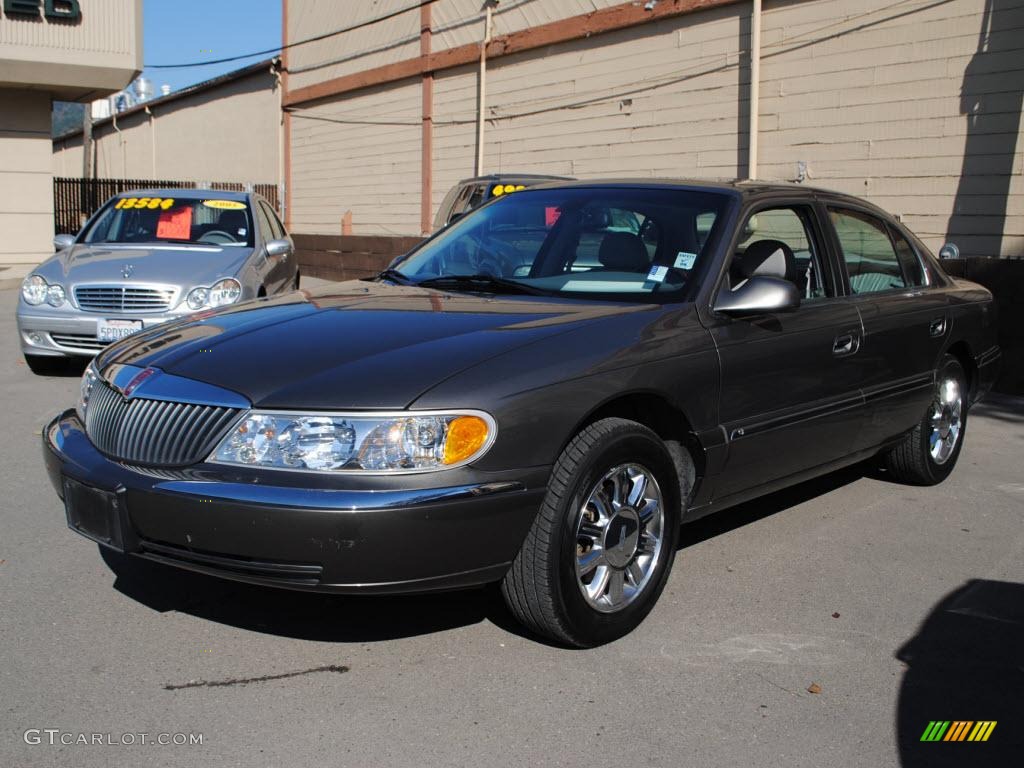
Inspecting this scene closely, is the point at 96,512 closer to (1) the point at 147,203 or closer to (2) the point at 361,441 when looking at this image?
(2) the point at 361,441

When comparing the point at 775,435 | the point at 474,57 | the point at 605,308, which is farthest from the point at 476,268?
the point at 474,57

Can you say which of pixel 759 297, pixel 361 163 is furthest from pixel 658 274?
pixel 361 163

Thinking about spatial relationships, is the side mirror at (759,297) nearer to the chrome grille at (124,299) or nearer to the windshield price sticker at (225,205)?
the chrome grille at (124,299)

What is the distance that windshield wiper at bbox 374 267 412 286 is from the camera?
16.3ft

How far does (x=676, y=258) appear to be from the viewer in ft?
14.6

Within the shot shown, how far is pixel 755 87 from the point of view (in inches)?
520

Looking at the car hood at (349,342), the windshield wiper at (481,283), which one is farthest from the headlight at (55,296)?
the windshield wiper at (481,283)

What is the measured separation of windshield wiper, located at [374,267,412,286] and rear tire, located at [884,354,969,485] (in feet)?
9.39

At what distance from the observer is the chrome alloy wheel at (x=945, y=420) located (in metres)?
6.07

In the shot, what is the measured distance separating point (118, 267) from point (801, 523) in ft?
19.5

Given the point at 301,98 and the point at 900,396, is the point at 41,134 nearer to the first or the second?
the point at 301,98

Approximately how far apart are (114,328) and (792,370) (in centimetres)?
567

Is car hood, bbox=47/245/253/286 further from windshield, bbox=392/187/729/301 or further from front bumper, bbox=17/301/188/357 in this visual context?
windshield, bbox=392/187/729/301

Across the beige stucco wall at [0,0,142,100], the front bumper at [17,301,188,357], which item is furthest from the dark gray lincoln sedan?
the beige stucco wall at [0,0,142,100]
